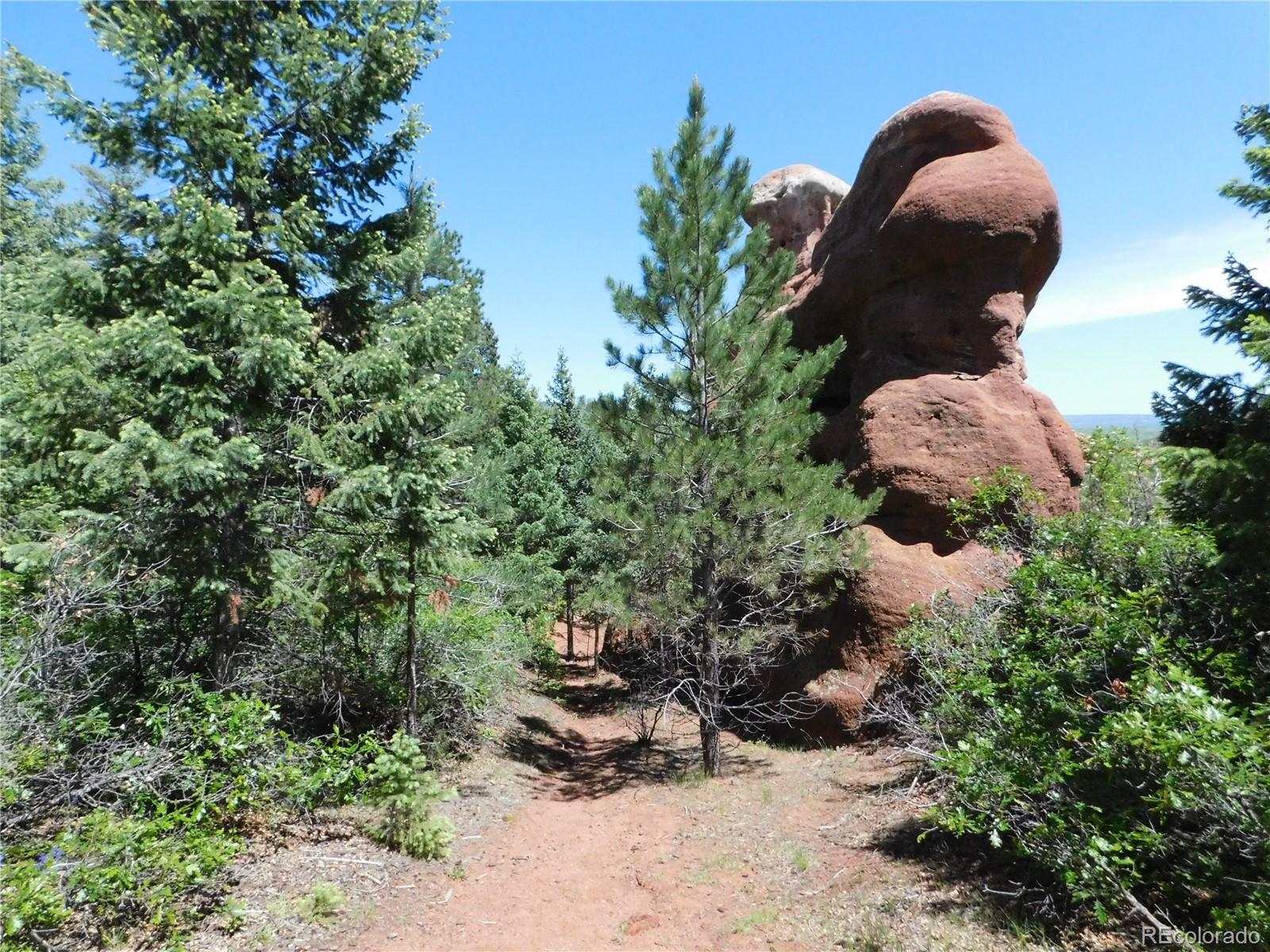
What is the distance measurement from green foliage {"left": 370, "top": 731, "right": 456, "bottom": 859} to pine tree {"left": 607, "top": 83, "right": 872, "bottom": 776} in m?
4.01

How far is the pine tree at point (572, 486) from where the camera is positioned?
20.4 meters

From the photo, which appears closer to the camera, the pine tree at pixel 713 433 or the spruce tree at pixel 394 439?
the spruce tree at pixel 394 439

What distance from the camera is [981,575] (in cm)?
981

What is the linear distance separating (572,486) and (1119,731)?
62.6 feet

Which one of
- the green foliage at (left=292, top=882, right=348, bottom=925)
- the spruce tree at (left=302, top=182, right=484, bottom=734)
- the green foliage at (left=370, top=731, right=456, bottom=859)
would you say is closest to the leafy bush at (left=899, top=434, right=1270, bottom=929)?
the green foliage at (left=370, top=731, right=456, bottom=859)

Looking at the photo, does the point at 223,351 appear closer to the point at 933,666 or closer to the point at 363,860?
the point at 363,860

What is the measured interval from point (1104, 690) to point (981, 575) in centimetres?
458

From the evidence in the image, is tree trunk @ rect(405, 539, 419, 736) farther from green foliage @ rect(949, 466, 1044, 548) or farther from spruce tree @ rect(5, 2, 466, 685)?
green foliage @ rect(949, 466, 1044, 548)

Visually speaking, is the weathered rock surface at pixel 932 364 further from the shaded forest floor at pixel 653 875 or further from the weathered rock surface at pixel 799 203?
the weathered rock surface at pixel 799 203

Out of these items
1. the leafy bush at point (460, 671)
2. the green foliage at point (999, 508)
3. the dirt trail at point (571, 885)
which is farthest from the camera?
the leafy bush at point (460, 671)

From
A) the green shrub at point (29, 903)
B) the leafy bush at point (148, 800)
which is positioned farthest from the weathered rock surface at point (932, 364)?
the green shrub at point (29, 903)

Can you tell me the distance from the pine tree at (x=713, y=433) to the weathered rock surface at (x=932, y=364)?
1480mm

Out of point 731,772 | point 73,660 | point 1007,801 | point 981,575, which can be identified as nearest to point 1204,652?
point 1007,801

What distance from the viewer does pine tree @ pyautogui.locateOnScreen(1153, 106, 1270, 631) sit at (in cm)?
553
